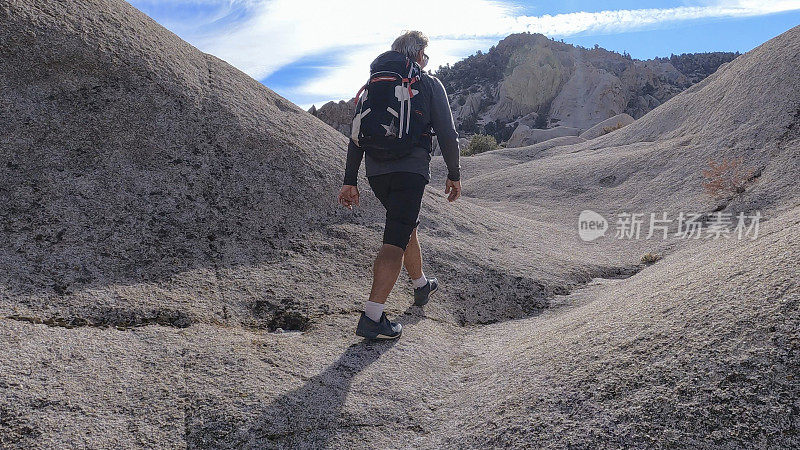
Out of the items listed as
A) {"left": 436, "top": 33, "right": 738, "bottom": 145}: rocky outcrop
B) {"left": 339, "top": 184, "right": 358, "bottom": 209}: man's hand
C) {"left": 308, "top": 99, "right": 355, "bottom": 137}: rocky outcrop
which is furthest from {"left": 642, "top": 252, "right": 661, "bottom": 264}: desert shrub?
{"left": 436, "top": 33, "right": 738, "bottom": 145}: rocky outcrop

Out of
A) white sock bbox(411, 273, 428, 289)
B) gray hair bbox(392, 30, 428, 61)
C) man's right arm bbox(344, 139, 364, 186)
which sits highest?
gray hair bbox(392, 30, 428, 61)

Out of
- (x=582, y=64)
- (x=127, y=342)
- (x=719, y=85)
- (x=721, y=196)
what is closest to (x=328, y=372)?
(x=127, y=342)

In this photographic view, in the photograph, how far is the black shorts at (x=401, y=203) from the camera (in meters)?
4.19

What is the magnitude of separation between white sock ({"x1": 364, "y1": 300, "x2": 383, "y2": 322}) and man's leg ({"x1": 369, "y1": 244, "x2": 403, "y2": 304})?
1.2 inches

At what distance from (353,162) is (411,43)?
109 cm

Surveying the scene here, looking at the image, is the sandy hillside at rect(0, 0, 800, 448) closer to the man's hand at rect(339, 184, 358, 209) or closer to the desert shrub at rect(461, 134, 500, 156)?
the man's hand at rect(339, 184, 358, 209)

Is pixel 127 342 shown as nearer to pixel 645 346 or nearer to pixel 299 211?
pixel 299 211

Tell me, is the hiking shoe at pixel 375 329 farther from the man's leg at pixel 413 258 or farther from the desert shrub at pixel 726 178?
the desert shrub at pixel 726 178

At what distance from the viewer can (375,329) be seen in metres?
4.20

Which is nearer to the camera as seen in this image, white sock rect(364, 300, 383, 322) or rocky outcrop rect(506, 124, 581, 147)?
white sock rect(364, 300, 383, 322)

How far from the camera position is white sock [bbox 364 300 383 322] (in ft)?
13.6

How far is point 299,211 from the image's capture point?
5852mm

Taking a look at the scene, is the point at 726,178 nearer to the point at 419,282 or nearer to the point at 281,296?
the point at 419,282

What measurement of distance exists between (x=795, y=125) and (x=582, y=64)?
3171 inches
